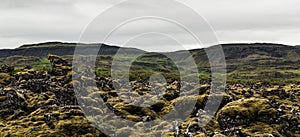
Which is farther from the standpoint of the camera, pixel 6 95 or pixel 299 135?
pixel 6 95

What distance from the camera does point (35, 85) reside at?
222 feet

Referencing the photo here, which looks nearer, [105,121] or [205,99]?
[105,121]

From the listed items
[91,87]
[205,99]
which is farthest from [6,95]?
[205,99]

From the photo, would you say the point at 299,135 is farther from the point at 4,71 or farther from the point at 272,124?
the point at 4,71

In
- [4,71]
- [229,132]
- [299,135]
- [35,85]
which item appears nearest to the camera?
[229,132]

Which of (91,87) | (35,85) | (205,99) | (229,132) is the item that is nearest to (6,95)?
(35,85)

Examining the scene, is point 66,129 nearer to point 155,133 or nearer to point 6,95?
point 155,133

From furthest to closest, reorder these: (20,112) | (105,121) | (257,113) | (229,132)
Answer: (20,112)
(105,121)
(257,113)
(229,132)

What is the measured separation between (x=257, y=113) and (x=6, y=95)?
37374mm

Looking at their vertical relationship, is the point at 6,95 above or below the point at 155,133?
above

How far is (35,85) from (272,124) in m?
45.8

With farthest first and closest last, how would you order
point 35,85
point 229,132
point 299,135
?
point 35,85
point 299,135
point 229,132

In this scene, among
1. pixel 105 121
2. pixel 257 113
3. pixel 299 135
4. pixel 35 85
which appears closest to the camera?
pixel 299 135

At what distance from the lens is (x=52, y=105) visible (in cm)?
5350
